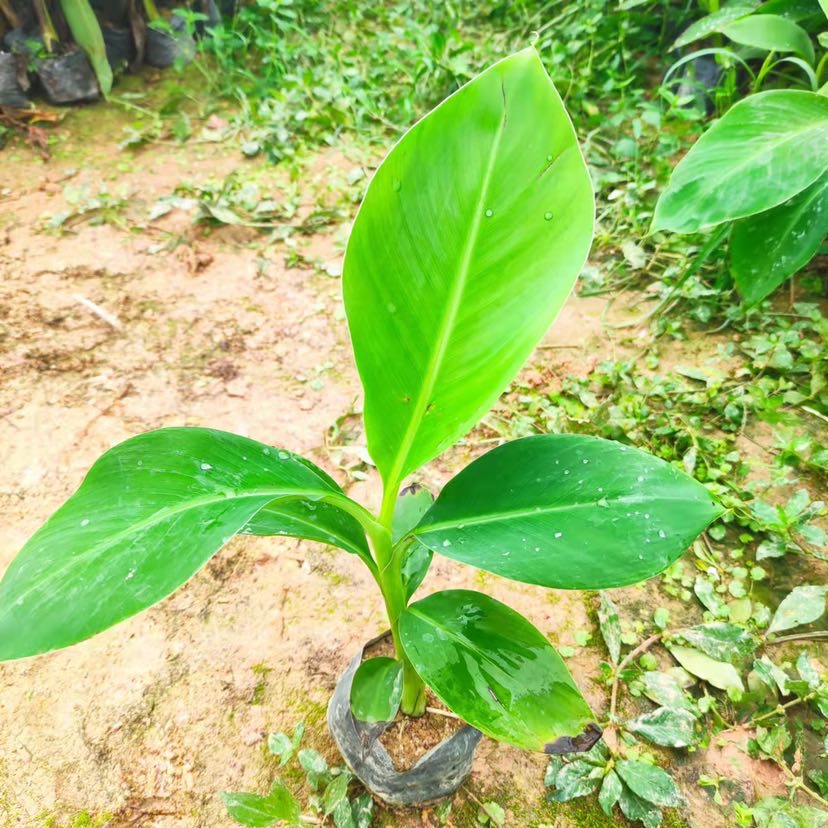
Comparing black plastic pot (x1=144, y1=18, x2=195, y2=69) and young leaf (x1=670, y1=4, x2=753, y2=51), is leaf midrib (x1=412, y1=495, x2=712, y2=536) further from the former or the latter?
black plastic pot (x1=144, y1=18, x2=195, y2=69)

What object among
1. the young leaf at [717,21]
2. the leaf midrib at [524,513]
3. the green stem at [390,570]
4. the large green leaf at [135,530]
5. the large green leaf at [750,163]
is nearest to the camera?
the large green leaf at [135,530]

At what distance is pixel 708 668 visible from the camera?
104cm

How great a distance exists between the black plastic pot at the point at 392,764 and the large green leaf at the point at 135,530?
36 centimetres

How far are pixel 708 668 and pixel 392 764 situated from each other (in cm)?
61

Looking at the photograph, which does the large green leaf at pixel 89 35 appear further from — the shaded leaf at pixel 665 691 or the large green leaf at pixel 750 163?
the shaded leaf at pixel 665 691

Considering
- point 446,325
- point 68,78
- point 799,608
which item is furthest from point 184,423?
point 68,78

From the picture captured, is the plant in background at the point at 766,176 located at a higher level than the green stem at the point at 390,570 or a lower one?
higher

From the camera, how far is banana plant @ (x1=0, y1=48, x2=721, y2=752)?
554 mm

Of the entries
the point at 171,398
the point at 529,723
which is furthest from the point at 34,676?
the point at 529,723

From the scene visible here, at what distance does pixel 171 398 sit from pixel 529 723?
125cm

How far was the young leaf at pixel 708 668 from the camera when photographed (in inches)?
39.9

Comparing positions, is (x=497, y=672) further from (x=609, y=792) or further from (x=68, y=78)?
(x=68, y=78)

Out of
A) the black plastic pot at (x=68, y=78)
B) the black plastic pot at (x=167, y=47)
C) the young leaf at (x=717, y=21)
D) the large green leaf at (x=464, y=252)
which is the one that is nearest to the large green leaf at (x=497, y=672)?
the large green leaf at (x=464, y=252)

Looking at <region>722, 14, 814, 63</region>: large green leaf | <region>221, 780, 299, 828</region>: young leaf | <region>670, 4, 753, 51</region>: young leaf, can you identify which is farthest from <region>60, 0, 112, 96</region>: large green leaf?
<region>221, 780, 299, 828</region>: young leaf
